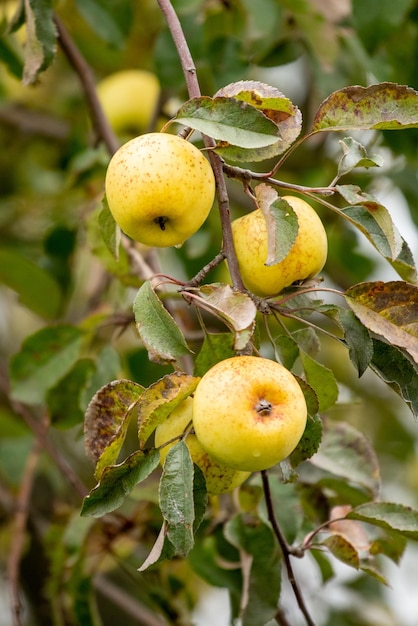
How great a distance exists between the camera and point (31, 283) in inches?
59.5

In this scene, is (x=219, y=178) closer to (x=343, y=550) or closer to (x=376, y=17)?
(x=343, y=550)

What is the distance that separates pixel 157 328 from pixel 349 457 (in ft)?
1.33

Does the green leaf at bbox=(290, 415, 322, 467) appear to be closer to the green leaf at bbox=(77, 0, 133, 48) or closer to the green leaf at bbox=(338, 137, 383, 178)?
the green leaf at bbox=(338, 137, 383, 178)

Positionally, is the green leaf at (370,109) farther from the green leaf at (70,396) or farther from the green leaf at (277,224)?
the green leaf at (70,396)

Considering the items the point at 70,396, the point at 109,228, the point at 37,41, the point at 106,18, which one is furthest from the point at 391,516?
the point at 106,18

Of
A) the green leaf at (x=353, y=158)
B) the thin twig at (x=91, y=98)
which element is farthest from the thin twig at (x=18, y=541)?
the green leaf at (x=353, y=158)

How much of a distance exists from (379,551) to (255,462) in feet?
1.10

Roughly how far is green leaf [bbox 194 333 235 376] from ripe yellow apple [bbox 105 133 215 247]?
0.38ft

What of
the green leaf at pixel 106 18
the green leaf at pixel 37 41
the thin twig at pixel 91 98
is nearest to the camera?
the green leaf at pixel 37 41

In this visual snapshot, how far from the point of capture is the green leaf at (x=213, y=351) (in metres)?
0.77

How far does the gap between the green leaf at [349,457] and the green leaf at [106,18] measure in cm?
79

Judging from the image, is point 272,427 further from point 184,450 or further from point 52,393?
point 52,393

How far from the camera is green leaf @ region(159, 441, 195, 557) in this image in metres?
0.63

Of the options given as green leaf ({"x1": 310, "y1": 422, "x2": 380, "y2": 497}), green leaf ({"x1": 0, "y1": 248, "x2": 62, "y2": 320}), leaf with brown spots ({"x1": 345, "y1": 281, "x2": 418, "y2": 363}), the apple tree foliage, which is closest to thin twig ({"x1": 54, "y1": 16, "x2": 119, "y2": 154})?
the apple tree foliage
